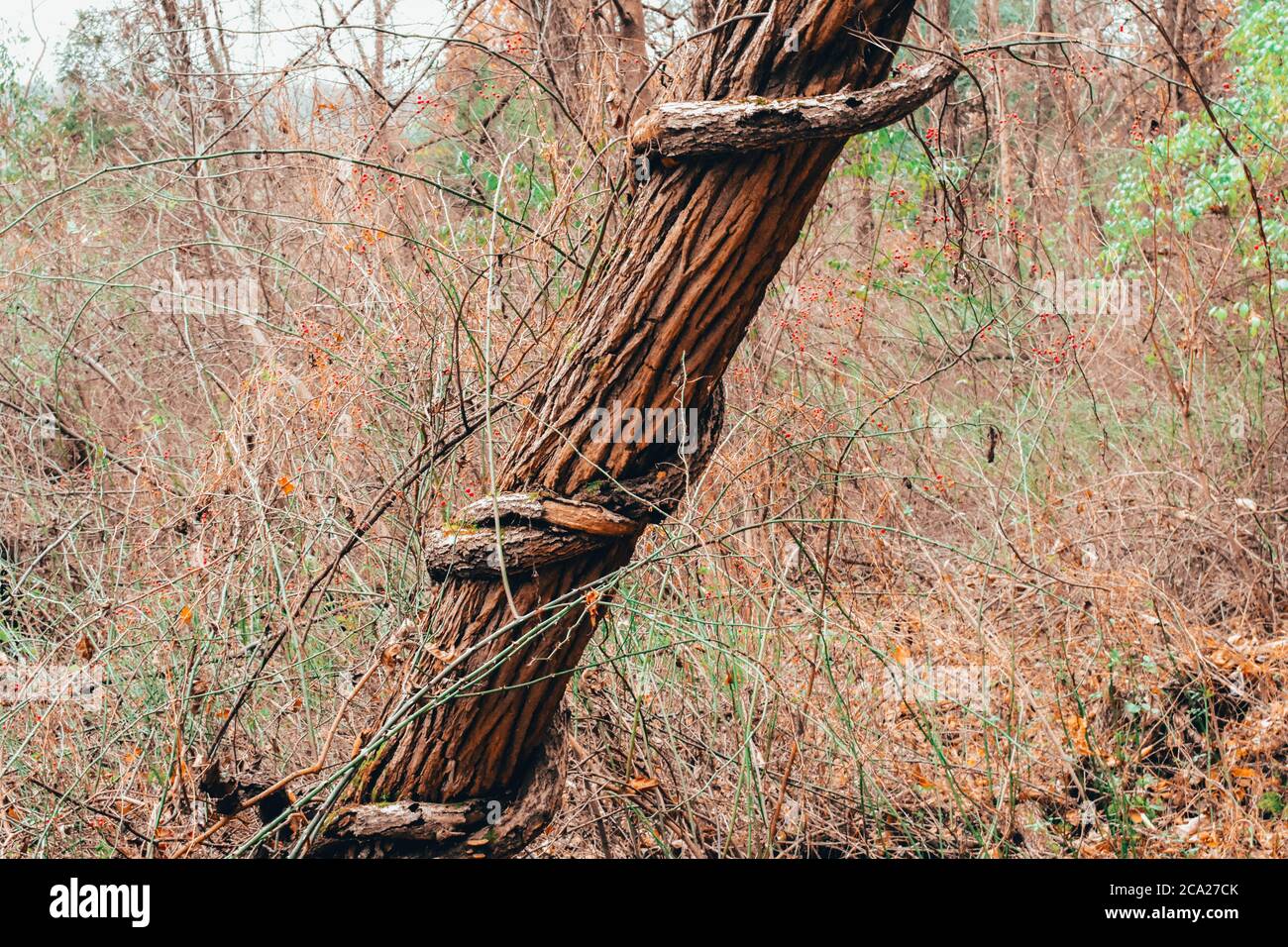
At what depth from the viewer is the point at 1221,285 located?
144 inches

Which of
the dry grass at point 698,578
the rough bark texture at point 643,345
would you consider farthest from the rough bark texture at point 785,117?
the dry grass at point 698,578

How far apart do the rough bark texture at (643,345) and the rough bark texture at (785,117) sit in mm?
46

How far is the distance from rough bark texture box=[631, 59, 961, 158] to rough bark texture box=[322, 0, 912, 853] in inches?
1.8

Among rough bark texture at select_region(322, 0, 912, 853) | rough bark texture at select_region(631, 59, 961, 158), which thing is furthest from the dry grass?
rough bark texture at select_region(631, 59, 961, 158)

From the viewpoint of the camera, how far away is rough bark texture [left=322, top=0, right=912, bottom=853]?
1.48 m

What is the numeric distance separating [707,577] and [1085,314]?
2429 millimetres

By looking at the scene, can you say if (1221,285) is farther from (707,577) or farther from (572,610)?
(572,610)

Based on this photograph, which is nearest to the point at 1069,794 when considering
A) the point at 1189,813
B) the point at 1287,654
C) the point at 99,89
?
the point at 1189,813

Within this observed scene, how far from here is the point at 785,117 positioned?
4.68ft

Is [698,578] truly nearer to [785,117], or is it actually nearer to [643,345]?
[643,345]

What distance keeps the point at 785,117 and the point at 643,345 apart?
391 mm

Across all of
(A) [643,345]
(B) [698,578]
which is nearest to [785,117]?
(A) [643,345]

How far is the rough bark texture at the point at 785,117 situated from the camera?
56.3 inches

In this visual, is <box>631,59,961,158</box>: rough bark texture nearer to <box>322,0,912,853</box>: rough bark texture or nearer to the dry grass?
<box>322,0,912,853</box>: rough bark texture
